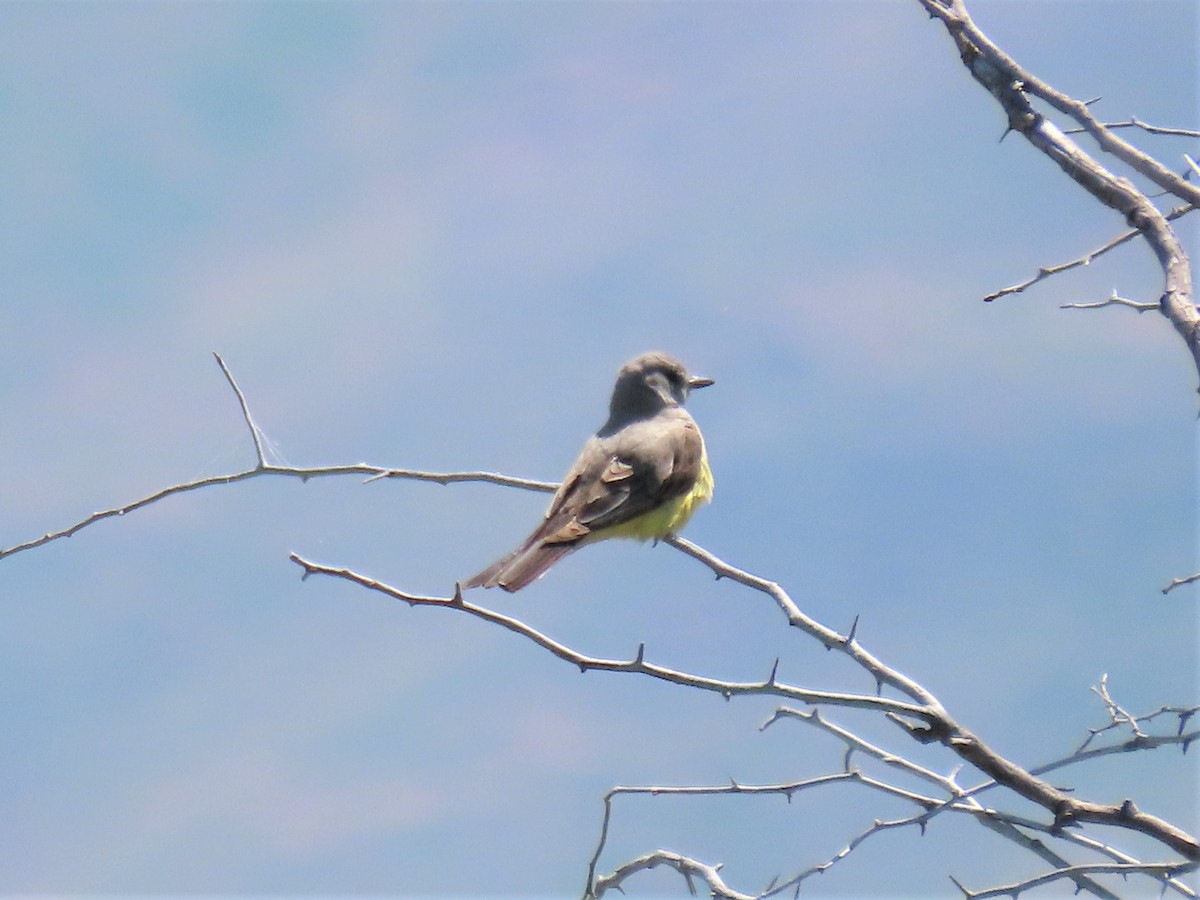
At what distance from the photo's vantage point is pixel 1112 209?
4.52m

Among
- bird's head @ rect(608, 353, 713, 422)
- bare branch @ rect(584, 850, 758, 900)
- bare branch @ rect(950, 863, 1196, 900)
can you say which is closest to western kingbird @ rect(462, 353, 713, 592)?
bird's head @ rect(608, 353, 713, 422)

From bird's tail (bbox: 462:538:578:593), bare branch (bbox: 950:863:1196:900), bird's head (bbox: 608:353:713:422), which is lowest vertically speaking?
bare branch (bbox: 950:863:1196:900)

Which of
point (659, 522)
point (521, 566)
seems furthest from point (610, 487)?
point (521, 566)

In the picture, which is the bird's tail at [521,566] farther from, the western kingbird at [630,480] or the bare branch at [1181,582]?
the bare branch at [1181,582]

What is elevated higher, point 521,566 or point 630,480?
point 630,480

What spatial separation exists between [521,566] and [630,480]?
1170mm

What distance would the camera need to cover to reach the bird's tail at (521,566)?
5727mm

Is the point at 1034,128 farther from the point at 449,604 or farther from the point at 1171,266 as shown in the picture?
the point at 449,604

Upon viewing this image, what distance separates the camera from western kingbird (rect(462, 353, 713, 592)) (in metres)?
6.07

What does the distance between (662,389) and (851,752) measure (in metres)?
3.80

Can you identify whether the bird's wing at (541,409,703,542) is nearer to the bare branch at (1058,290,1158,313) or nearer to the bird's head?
the bird's head

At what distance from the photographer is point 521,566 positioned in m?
5.88

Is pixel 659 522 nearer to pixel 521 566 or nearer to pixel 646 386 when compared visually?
pixel 521 566

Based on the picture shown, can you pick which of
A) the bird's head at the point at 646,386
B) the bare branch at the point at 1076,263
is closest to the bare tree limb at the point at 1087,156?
the bare branch at the point at 1076,263
